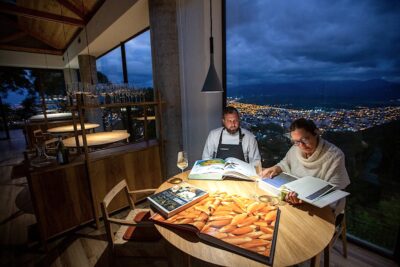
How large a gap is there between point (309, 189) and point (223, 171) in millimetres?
637

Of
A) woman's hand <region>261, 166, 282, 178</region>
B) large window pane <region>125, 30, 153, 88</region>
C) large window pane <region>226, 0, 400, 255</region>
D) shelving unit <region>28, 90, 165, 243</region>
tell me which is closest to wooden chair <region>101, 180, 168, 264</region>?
woman's hand <region>261, 166, 282, 178</region>

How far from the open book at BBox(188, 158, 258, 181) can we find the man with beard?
0.61m

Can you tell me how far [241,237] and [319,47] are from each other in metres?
1.95

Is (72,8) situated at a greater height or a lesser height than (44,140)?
greater

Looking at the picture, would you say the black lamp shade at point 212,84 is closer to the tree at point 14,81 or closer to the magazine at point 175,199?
the magazine at point 175,199

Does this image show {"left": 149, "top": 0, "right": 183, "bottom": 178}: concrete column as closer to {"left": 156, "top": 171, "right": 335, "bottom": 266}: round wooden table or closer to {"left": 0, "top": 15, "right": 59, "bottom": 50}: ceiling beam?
{"left": 156, "top": 171, "right": 335, "bottom": 266}: round wooden table

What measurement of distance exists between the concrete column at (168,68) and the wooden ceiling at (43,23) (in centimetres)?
237

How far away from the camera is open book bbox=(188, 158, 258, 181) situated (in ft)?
5.26

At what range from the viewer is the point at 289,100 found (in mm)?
2283

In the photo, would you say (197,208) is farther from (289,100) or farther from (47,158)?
(47,158)

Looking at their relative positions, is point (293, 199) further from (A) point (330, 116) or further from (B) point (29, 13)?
(B) point (29, 13)

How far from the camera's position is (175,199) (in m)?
1.27

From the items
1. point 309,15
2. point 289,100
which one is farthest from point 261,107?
point 309,15

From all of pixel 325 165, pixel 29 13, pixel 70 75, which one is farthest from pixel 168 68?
pixel 70 75
